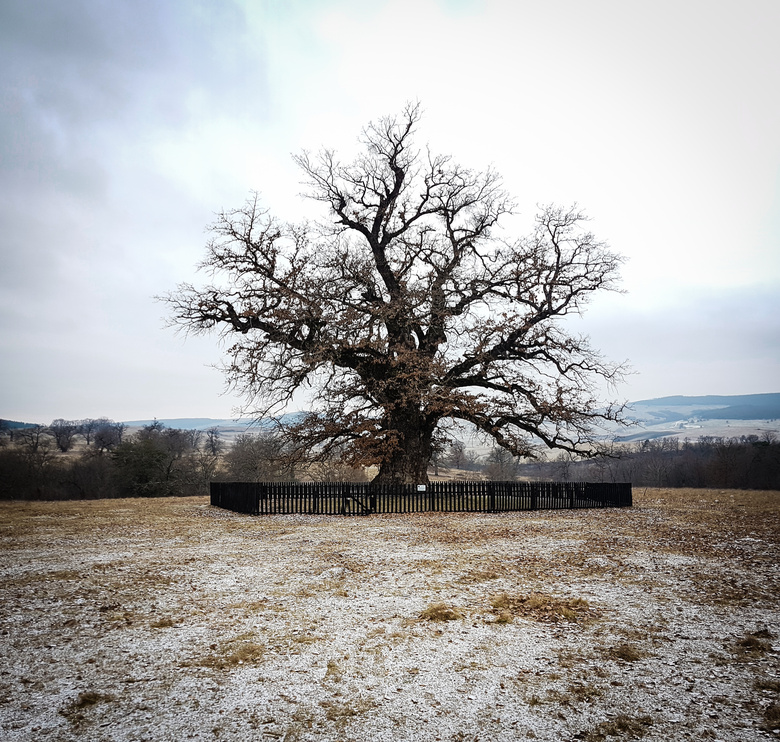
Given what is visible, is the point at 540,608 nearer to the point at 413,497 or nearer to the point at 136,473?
the point at 413,497

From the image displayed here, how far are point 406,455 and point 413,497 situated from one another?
3.42 meters

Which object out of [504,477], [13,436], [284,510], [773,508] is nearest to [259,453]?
[284,510]

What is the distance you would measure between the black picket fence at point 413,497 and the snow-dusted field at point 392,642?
7.12 m

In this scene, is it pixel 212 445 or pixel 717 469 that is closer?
pixel 717 469

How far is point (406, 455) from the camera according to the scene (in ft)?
72.5

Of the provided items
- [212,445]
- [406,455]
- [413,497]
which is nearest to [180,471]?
[212,445]

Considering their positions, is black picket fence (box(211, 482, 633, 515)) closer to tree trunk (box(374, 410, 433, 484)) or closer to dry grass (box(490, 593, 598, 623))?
tree trunk (box(374, 410, 433, 484))

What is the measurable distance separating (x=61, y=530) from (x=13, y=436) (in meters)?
62.7

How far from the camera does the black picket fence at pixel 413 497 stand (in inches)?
711

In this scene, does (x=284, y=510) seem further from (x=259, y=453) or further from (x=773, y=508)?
(x=259, y=453)

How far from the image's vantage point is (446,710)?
396 centimetres

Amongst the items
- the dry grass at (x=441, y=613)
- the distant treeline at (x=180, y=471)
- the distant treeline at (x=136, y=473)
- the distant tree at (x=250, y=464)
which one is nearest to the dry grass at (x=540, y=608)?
the dry grass at (x=441, y=613)

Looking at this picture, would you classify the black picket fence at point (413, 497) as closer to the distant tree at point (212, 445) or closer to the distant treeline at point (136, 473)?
the distant treeline at point (136, 473)

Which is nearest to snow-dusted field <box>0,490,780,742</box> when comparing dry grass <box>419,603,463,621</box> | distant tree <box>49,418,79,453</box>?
dry grass <box>419,603,463,621</box>
